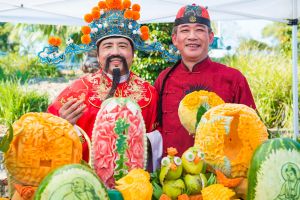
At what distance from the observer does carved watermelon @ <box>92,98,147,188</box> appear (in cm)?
139

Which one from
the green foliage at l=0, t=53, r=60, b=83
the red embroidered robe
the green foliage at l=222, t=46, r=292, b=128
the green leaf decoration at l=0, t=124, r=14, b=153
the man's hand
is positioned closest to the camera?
the green leaf decoration at l=0, t=124, r=14, b=153

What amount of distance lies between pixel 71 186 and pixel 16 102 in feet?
21.7

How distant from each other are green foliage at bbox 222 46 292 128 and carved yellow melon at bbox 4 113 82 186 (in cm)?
611

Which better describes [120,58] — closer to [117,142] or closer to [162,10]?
[117,142]

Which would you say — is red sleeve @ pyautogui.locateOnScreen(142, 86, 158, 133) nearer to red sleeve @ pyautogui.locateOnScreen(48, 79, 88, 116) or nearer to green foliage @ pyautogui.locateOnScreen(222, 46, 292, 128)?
red sleeve @ pyautogui.locateOnScreen(48, 79, 88, 116)

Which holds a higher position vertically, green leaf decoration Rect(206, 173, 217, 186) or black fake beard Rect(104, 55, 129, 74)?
black fake beard Rect(104, 55, 129, 74)

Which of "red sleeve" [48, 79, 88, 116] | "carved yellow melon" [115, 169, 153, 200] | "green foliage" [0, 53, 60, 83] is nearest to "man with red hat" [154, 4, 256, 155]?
"red sleeve" [48, 79, 88, 116]

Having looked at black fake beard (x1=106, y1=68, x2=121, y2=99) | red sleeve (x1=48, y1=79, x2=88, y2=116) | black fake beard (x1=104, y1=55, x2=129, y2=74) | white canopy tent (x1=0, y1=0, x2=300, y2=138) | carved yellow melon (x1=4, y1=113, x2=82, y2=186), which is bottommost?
carved yellow melon (x1=4, y1=113, x2=82, y2=186)

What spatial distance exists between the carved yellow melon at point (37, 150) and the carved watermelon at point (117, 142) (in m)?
0.12

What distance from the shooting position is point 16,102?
7434 millimetres

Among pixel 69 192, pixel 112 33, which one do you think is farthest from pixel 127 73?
pixel 69 192

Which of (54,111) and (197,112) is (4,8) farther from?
(197,112)

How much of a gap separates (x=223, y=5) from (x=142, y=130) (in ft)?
9.81

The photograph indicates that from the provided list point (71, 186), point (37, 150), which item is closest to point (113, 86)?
point (37, 150)
